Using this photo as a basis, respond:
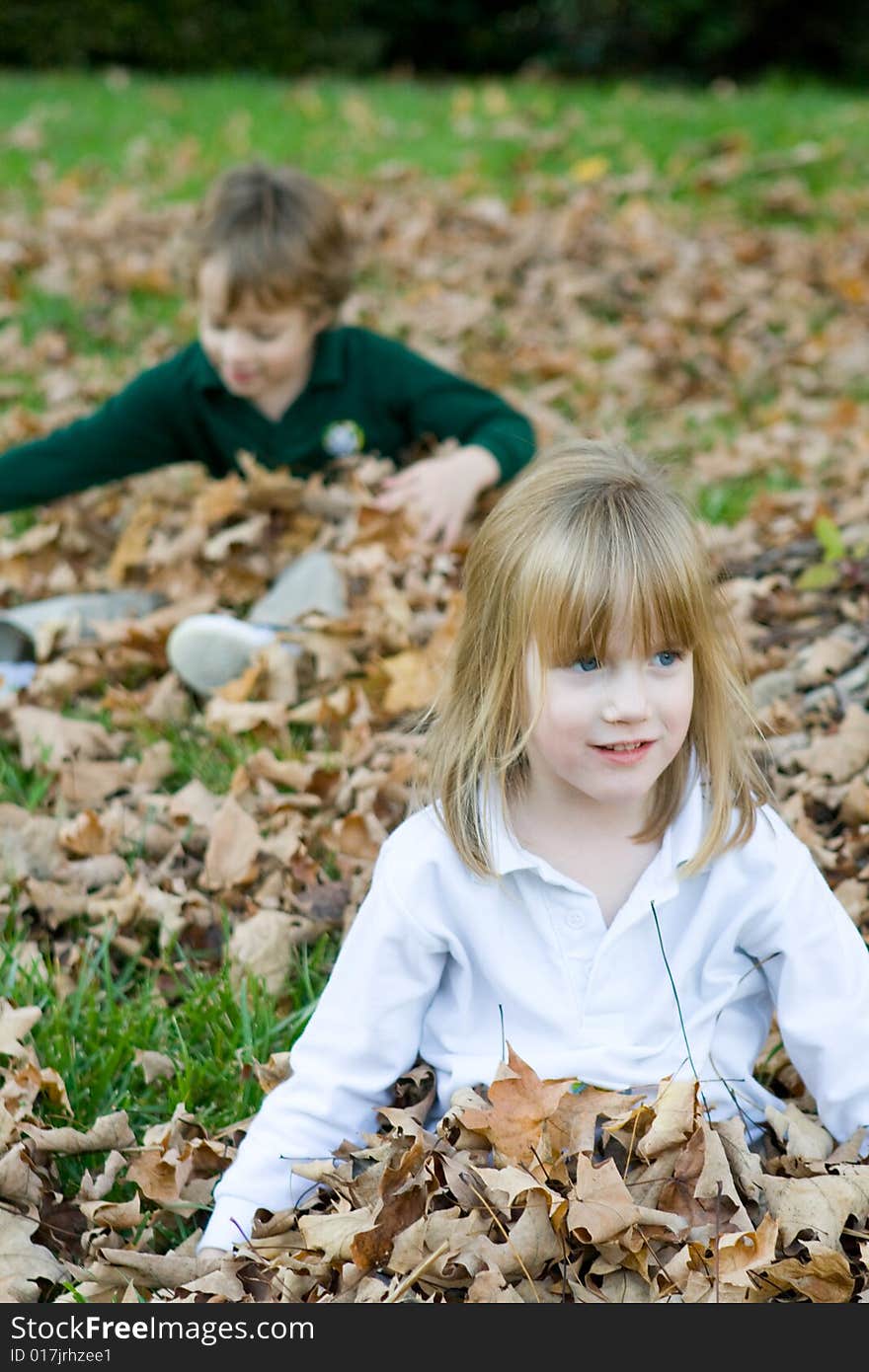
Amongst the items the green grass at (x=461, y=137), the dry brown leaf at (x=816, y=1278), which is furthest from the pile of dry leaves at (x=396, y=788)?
the green grass at (x=461, y=137)

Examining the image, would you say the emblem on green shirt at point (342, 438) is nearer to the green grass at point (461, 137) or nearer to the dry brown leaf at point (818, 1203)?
the dry brown leaf at point (818, 1203)

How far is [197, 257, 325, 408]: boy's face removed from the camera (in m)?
4.12

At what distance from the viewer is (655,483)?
2113 millimetres

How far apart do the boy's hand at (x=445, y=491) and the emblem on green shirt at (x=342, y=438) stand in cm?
31

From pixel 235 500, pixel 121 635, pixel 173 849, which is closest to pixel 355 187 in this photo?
pixel 235 500

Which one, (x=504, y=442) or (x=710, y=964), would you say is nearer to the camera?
(x=710, y=964)

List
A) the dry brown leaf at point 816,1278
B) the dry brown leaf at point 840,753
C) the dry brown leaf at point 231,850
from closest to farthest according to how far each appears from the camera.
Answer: the dry brown leaf at point 816,1278 < the dry brown leaf at point 231,850 < the dry brown leaf at point 840,753

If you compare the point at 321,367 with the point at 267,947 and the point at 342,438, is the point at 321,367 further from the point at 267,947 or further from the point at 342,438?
the point at 267,947

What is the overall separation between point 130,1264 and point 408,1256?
447 mm

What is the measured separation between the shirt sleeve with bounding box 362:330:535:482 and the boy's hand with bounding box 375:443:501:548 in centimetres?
12

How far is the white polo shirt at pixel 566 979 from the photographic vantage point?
7.14ft

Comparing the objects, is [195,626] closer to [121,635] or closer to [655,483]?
[121,635]

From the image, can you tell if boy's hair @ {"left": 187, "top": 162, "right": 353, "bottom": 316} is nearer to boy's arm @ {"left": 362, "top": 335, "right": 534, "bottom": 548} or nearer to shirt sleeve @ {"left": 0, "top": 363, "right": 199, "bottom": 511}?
boy's arm @ {"left": 362, "top": 335, "right": 534, "bottom": 548}

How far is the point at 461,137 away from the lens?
32.9 ft
